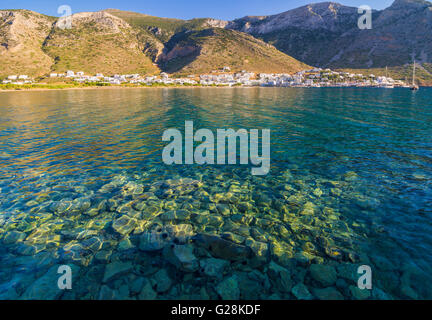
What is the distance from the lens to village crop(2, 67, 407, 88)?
435 ft

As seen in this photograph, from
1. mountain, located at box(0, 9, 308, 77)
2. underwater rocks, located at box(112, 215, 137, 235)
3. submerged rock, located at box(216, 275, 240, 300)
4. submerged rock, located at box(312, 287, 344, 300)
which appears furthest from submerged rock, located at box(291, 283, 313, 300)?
mountain, located at box(0, 9, 308, 77)

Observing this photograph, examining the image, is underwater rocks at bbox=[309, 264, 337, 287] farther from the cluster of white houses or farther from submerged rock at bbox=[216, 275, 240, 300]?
the cluster of white houses

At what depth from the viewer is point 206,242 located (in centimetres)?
746

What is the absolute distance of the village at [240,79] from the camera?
133 meters

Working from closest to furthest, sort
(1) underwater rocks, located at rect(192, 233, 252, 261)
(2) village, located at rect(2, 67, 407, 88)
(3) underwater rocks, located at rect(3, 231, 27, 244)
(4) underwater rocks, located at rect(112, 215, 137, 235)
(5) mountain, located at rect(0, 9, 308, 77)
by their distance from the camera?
1. (1) underwater rocks, located at rect(192, 233, 252, 261)
2. (3) underwater rocks, located at rect(3, 231, 27, 244)
3. (4) underwater rocks, located at rect(112, 215, 137, 235)
4. (2) village, located at rect(2, 67, 407, 88)
5. (5) mountain, located at rect(0, 9, 308, 77)

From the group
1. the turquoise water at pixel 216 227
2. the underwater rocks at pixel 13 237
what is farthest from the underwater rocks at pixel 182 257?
the underwater rocks at pixel 13 237

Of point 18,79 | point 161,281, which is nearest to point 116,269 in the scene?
point 161,281

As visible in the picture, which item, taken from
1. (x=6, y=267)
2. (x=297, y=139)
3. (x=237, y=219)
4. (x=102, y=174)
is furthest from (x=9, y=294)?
(x=297, y=139)

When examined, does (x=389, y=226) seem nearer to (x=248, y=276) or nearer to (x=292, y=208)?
(x=292, y=208)

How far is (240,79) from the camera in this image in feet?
504

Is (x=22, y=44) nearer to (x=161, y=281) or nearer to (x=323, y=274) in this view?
(x=161, y=281)

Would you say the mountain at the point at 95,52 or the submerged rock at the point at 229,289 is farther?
the mountain at the point at 95,52

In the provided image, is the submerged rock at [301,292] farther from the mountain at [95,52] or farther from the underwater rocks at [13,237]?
the mountain at [95,52]

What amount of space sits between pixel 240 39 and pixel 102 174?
721ft
